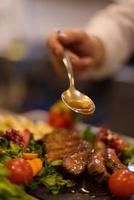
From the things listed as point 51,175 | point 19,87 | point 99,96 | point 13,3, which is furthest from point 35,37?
point 51,175

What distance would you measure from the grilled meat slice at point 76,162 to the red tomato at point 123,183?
0.08 m

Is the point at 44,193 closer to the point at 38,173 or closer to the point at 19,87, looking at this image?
the point at 38,173

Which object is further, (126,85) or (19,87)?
(19,87)

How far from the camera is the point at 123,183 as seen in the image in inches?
35.3

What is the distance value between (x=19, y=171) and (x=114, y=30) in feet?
2.75

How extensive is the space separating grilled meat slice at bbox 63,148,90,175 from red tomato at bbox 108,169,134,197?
0.25ft

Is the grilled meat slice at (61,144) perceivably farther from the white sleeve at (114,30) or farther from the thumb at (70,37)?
the white sleeve at (114,30)

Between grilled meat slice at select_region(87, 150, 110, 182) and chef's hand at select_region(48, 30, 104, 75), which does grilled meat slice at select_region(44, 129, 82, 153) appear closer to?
grilled meat slice at select_region(87, 150, 110, 182)

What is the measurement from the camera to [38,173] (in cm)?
94

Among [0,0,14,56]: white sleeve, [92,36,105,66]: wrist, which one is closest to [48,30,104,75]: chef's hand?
[92,36,105,66]: wrist

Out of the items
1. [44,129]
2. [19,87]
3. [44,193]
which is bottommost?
[19,87]

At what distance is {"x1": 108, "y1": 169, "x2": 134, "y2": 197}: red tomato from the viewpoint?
895 millimetres

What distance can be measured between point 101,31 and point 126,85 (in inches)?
25.7

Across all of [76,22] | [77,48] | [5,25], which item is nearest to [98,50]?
[77,48]
